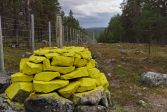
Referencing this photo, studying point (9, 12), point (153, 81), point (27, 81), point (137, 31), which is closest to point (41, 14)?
point (9, 12)

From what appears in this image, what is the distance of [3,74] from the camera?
38.6 ft

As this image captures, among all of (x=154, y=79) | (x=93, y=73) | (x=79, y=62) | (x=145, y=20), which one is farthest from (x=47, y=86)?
(x=145, y=20)

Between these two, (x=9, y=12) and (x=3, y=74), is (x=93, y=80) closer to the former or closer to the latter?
(x=3, y=74)

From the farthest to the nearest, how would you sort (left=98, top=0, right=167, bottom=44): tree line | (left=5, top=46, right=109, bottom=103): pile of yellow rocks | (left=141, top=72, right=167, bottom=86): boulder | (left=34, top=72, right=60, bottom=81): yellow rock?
(left=98, top=0, right=167, bottom=44): tree line
(left=141, top=72, right=167, bottom=86): boulder
(left=34, top=72, right=60, bottom=81): yellow rock
(left=5, top=46, right=109, bottom=103): pile of yellow rocks

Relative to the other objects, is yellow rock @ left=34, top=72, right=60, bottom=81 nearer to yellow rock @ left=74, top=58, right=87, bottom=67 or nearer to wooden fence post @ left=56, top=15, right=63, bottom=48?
yellow rock @ left=74, top=58, right=87, bottom=67

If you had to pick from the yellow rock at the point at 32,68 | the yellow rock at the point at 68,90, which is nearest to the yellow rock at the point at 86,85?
the yellow rock at the point at 68,90

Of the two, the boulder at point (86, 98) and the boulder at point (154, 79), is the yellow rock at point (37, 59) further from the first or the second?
the boulder at point (154, 79)

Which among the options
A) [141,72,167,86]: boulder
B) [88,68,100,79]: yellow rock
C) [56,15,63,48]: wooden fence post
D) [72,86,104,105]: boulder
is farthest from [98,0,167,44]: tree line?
[72,86,104,105]: boulder

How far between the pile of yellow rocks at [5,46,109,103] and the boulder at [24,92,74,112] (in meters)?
0.20

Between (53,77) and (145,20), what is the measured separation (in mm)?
58252

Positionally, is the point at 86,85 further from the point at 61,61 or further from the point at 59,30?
the point at 59,30

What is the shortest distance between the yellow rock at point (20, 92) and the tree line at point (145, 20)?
35105 mm

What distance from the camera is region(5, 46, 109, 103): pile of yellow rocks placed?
9180 millimetres

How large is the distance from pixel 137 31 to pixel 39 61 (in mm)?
66139
